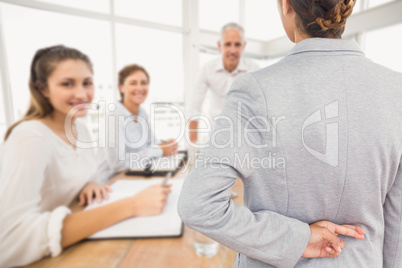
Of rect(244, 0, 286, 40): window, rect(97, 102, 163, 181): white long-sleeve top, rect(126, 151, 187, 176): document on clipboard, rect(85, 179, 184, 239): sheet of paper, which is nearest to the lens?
rect(85, 179, 184, 239): sheet of paper

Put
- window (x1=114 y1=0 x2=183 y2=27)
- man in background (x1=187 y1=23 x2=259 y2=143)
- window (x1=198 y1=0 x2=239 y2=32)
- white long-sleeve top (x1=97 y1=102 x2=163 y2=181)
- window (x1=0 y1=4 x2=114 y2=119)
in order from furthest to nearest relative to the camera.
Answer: window (x1=198 y1=0 x2=239 y2=32), window (x1=114 y1=0 x2=183 y2=27), window (x1=0 y1=4 x2=114 y2=119), man in background (x1=187 y1=23 x2=259 y2=143), white long-sleeve top (x1=97 y1=102 x2=163 y2=181)

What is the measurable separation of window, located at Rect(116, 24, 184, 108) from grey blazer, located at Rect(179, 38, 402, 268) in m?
3.16

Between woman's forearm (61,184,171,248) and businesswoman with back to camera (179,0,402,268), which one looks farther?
woman's forearm (61,184,171,248)

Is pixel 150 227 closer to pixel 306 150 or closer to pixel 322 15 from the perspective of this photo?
pixel 306 150

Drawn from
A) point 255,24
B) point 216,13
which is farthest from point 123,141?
point 255,24

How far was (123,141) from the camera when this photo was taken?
81.3 inches

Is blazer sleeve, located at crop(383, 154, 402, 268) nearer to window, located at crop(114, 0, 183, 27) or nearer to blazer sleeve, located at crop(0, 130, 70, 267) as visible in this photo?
blazer sleeve, located at crop(0, 130, 70, 267)

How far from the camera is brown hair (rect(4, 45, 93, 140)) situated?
4.04 ft

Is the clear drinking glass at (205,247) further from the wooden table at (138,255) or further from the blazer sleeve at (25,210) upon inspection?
the blazer sleeve at (25,210)

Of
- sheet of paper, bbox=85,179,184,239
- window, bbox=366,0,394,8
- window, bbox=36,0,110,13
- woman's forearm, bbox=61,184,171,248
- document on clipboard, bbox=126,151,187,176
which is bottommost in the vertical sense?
sheet of paper, bbox=85,179,184,239

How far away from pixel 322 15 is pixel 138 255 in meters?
0.76

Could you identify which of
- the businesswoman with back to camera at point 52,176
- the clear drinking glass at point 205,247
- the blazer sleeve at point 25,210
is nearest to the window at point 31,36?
the businesswoman with back to camera at point 52,176

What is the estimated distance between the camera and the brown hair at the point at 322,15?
46 centimetres

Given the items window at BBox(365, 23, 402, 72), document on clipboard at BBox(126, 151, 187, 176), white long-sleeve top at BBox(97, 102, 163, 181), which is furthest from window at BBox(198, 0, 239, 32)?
document on clipboard at BBox(126, 151, 187, 176)
